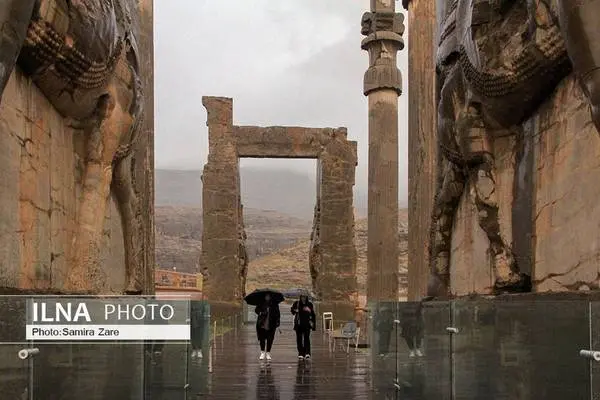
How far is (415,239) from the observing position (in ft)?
39.3

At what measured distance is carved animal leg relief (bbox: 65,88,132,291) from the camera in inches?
283

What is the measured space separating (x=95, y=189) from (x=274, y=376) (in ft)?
18.0

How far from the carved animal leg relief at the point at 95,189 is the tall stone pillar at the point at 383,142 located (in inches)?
406

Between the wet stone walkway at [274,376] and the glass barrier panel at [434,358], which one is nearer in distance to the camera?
the glass barrier panel at [434,358]

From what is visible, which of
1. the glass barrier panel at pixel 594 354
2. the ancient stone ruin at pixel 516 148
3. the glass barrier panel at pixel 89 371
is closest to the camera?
the glass barrier panel at pixel 594 354

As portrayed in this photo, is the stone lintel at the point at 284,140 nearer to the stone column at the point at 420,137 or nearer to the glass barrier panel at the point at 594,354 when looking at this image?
the stone column at the point at 420,137

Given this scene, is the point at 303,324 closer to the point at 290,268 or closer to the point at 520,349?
the point at 520,349

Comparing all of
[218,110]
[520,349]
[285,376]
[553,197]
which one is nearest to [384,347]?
[285,376]

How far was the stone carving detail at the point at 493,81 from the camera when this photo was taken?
4.99 metres

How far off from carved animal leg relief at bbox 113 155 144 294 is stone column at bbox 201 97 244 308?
19.0 metres

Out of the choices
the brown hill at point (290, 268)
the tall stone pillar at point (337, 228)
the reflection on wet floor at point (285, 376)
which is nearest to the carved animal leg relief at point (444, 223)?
the reflection on wet floor at point (285, 376)

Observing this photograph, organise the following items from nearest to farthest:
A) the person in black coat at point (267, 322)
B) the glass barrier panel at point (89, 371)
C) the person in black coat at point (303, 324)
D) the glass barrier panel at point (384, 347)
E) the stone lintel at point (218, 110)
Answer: the glass barrier panel at point (89, 371) → the glass barrier panel at point (384, 347) → the person in black coat at point (267, 322) → the person in black coat at point (303, 324) → the stone lintel at point (218, 110)

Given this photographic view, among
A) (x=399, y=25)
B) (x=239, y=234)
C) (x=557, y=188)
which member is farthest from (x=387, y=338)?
(x=239, y=234)

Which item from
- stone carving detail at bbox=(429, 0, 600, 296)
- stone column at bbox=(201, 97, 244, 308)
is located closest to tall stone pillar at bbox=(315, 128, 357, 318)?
stone column at bbox=(201, 97, 244, 308)
